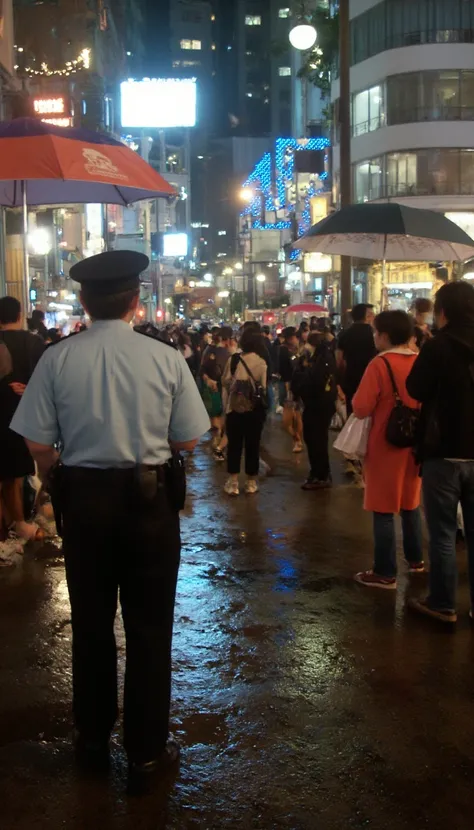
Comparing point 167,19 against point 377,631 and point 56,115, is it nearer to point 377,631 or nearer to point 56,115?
point 56,115

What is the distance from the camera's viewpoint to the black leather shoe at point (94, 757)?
3514mm

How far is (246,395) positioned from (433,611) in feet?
14.4

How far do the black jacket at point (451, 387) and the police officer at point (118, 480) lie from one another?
2102 mm

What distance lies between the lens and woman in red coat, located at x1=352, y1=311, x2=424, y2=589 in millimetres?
5953

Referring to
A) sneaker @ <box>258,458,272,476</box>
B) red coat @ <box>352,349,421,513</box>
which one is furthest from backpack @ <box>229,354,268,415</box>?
red coat @ <box>352,349,421,513</box>

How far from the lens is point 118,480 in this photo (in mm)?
3287

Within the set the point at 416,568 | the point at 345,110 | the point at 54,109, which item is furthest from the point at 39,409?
the point at 54,109

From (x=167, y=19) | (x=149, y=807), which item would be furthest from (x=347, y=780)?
(x=167, y=19)

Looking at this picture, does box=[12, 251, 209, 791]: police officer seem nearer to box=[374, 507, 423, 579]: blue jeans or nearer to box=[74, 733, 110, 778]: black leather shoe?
box=[74, 733, 110, 778]: black leather shoe

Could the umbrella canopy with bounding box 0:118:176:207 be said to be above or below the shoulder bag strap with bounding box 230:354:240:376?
above

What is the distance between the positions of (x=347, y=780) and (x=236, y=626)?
6.40 ft

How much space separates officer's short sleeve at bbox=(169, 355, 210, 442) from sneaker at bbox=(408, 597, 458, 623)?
2.61 meters

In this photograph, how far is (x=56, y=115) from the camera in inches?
1008

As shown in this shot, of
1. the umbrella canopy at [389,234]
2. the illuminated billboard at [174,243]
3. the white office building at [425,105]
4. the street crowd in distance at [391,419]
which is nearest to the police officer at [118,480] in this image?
the street crowd in distance at [391,419]
